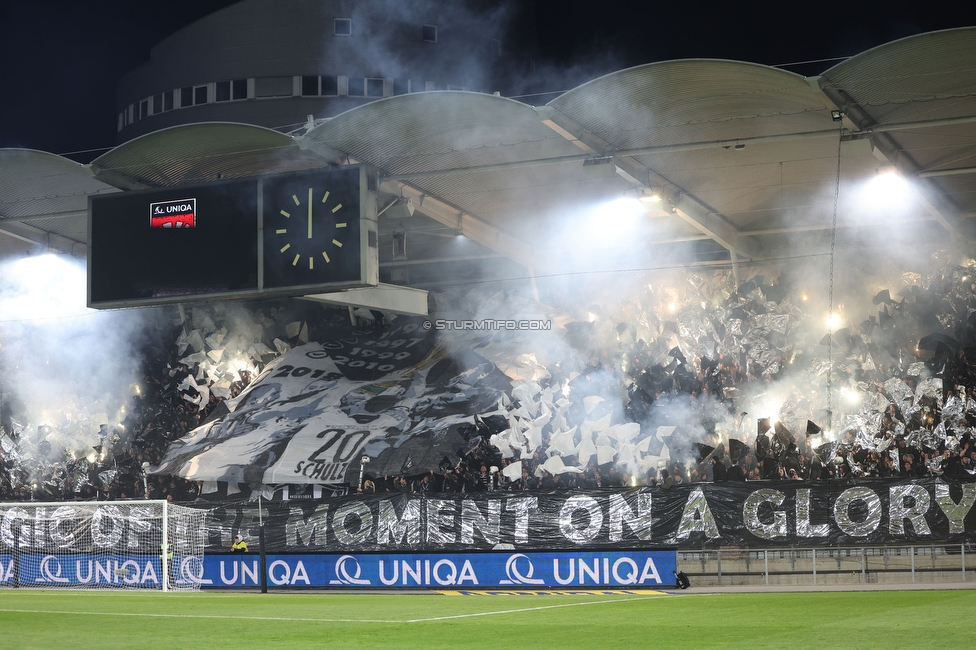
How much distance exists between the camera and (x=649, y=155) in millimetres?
20734

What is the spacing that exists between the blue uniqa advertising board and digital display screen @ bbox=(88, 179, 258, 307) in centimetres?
557

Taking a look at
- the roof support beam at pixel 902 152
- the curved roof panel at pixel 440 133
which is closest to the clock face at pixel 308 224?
the curved roof panel at pixel 440 133

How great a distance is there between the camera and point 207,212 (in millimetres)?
18922

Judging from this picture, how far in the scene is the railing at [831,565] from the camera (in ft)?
59.4

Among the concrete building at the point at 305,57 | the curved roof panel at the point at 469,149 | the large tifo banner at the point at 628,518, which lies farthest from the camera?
the concrete building at the point at 305,57

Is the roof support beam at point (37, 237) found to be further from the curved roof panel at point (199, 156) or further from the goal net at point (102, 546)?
the goal net at point (102, 546)

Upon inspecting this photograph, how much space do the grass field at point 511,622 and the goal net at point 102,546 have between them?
540 centimetres

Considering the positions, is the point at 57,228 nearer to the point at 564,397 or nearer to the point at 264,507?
the point at 264,507

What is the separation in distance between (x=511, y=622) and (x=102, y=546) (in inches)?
552

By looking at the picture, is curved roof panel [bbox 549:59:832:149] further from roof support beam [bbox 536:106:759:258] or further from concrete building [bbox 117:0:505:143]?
concrete building [bbox 117:0:505:143]

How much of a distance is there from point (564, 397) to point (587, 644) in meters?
17.0

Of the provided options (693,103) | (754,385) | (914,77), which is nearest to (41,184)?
(693,103)

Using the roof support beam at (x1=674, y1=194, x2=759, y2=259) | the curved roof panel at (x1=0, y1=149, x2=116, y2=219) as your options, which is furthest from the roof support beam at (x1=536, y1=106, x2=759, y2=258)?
the curved roof panel at (x1=0, y1=149, x2=116, y2=219)

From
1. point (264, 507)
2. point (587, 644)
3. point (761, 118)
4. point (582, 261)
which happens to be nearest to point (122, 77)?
point (582, 261)
